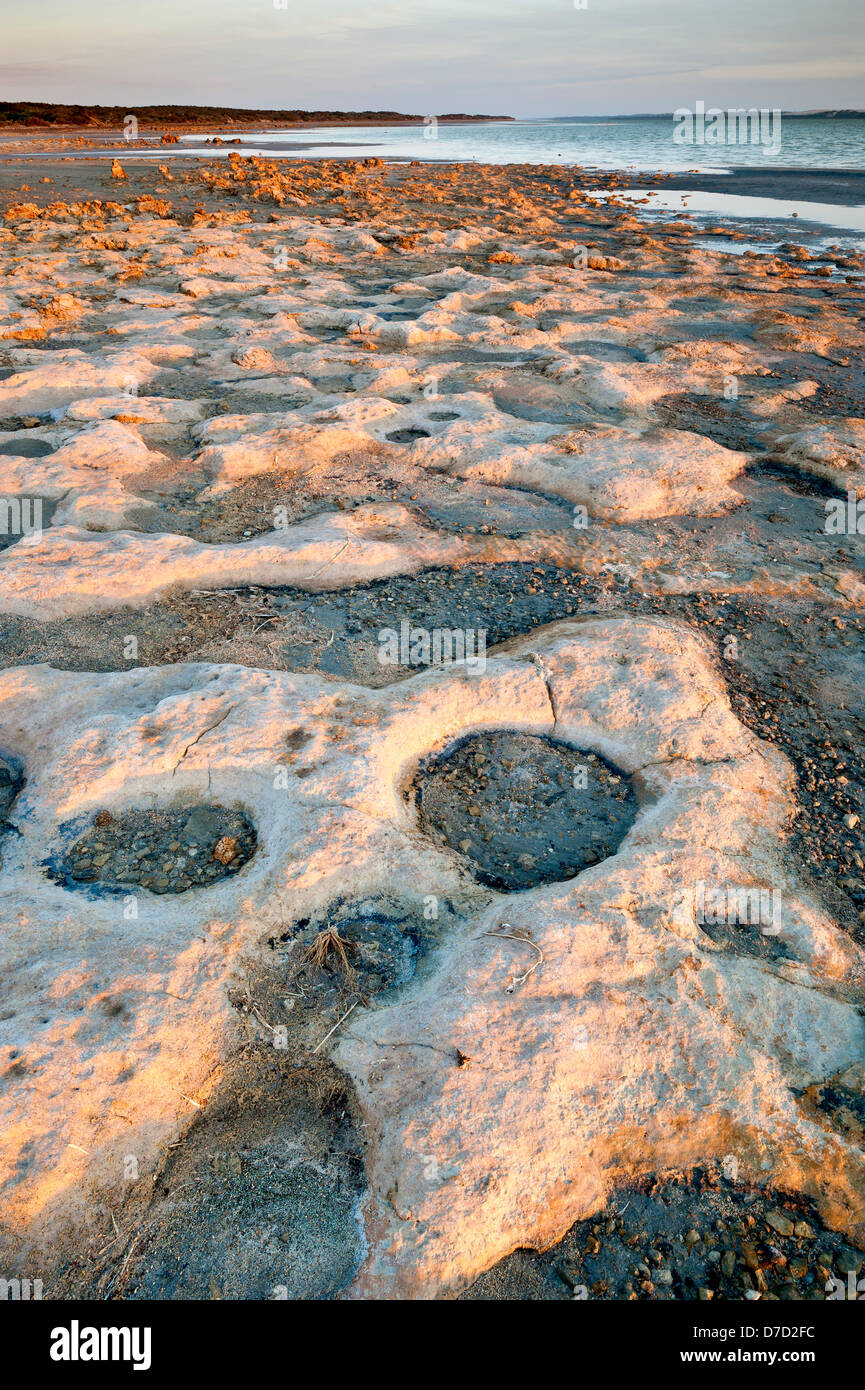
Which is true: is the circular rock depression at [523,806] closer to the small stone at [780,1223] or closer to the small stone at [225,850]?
the small stone at [225,850]

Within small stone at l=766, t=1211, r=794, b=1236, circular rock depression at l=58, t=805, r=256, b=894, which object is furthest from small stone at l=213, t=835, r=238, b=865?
small stone at l=766, t=1211, r=794, b=1236

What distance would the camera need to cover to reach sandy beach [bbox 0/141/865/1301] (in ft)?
8.36

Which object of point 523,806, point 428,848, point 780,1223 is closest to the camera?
point 780,1223

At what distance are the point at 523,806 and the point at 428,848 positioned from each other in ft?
2.24

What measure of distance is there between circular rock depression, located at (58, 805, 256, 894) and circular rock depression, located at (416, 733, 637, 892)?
0.96m

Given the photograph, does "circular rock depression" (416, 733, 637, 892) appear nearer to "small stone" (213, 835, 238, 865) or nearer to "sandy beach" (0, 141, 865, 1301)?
"sandy beach" (0, 141, 865, 1301)

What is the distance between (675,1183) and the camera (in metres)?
2.67

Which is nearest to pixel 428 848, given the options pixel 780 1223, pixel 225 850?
pixel 225 850

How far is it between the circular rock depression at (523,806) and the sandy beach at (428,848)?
3 centimetres

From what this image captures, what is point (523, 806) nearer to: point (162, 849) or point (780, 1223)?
point (162, 849)

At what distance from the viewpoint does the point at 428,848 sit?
3.72 m

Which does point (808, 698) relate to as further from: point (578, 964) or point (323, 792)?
point (323, 792)

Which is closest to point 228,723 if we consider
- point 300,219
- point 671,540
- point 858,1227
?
point 858,1227

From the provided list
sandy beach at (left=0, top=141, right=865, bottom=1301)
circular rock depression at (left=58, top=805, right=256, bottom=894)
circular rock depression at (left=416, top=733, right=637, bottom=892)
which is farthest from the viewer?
circular rock depression at (left=416, top=733, right=637, bottom=892)
